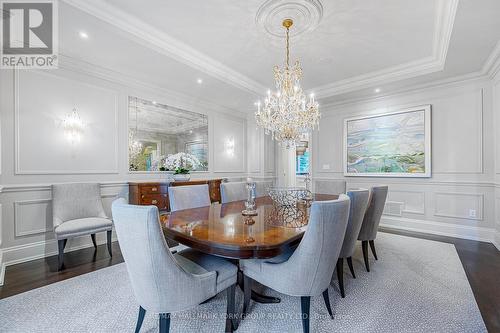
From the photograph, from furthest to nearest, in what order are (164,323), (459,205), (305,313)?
(459,205) → (305,313) → (164,323)

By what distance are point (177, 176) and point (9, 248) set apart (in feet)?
7.08

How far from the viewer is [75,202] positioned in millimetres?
2904

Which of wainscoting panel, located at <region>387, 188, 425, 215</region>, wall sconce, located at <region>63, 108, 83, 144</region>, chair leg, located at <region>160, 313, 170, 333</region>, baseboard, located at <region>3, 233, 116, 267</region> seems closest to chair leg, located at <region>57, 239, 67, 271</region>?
baseboard, located at <region>3, 233, 116, 267</region>

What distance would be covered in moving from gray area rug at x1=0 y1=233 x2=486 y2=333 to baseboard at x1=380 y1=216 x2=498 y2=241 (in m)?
1.71

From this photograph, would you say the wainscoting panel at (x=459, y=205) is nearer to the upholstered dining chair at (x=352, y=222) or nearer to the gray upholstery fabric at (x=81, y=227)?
the upholstered dining chair at (x=352, y=222)

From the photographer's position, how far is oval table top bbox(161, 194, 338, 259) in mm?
1298

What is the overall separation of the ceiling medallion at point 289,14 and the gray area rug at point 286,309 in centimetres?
274

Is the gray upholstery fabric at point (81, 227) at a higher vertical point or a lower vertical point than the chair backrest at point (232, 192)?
lower

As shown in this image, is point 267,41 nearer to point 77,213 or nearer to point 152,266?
point 152,266

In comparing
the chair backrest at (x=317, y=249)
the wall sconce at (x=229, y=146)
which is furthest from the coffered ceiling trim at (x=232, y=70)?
the chair backrest at (x=317, y=249)

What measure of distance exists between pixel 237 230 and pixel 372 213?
1675 mm

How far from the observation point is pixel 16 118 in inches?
105

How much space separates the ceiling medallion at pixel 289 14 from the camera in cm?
221

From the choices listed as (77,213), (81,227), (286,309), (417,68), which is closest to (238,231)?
(286,309)
